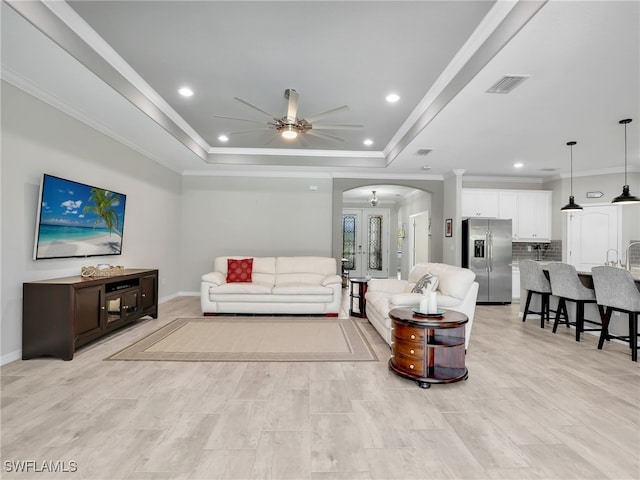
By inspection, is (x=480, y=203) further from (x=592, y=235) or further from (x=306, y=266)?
(x=306, y=266)

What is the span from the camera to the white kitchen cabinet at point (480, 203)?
286 inches

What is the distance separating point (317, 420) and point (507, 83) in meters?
3.23

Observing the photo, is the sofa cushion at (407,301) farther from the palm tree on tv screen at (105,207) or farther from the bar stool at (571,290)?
the palm tree on tv screen at (105,207)

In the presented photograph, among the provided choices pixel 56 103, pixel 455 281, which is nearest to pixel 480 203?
pixel 455 281

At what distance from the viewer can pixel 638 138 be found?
186 inches

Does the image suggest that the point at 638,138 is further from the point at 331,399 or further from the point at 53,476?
the point at 53,476

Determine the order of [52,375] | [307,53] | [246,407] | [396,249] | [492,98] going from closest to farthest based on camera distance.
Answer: [246,407], [52,375], [307,53], [492,98], [396,249]

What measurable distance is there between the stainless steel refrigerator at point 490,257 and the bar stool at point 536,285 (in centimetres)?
140

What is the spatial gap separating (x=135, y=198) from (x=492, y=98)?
5074 millimetres

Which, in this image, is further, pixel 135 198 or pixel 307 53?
pixel 135 198

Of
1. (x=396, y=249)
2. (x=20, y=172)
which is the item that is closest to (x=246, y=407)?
(x=20, y=172)

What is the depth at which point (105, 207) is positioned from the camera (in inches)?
176

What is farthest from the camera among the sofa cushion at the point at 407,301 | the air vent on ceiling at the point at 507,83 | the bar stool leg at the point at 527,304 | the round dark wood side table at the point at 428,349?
the bar stool leg at the point at 527,304

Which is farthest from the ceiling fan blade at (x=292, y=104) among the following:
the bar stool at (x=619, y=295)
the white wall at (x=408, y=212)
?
the white wall at (x=408, y=212)
